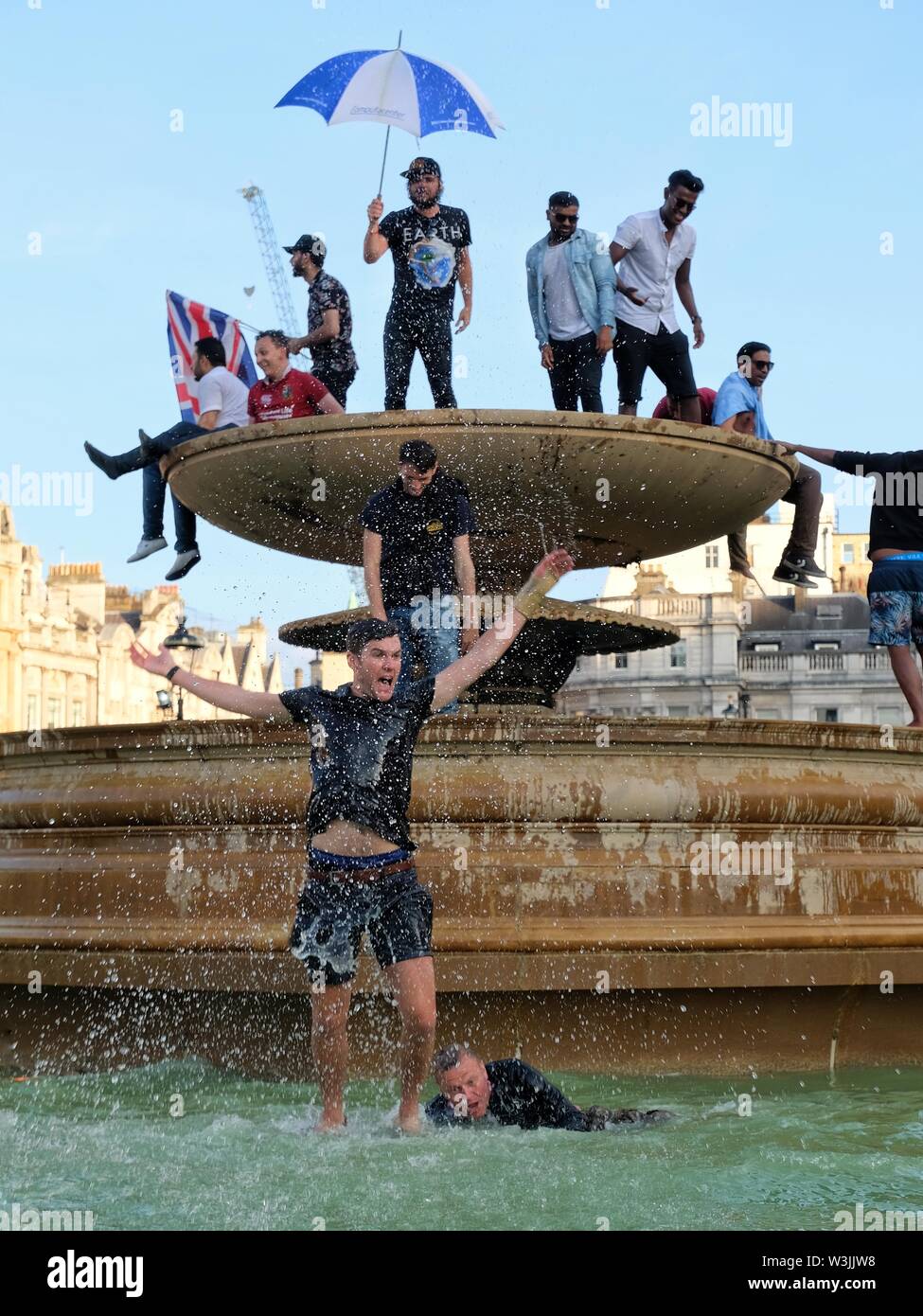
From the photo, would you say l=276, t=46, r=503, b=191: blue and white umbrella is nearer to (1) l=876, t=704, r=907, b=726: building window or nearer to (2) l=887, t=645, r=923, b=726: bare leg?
(2) l=887, t=645, r=923, b=726: bare leg

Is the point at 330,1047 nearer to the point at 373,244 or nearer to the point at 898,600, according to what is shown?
the point at 898,600

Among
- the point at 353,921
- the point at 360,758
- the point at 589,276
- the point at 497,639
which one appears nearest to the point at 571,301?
the point at 589,276

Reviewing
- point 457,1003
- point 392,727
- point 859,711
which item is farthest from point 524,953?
point 859,711

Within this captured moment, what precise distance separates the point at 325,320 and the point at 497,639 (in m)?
4.38

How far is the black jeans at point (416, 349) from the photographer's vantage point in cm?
838

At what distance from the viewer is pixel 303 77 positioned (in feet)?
31.9

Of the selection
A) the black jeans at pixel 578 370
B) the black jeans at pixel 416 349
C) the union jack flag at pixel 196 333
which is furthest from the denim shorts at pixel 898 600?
the union jack flag at pixel 196 333

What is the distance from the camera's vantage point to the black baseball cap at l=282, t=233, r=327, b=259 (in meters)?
8.96

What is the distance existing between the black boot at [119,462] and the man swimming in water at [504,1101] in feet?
15.5

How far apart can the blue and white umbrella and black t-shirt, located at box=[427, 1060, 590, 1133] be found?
6.18m

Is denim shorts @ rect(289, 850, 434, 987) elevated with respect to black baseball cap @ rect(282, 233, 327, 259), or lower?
lower

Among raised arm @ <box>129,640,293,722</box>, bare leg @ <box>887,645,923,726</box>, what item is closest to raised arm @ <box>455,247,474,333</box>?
bare leg @ <box>887,645,923,726</box>

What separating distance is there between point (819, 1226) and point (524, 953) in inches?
80.4
